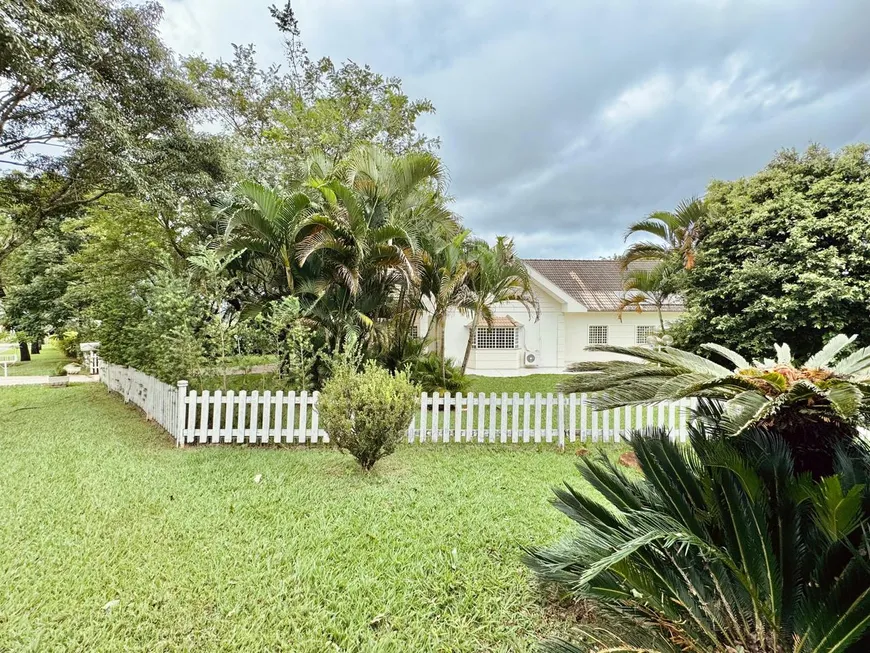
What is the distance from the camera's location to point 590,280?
21156 mm

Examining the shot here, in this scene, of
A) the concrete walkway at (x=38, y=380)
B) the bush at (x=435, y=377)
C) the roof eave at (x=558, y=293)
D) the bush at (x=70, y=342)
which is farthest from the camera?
the bush at (x=70, y=342)

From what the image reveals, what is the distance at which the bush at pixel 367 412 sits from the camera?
16.5 feet

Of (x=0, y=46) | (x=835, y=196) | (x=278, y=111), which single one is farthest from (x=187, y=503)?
(x=278, y=111)

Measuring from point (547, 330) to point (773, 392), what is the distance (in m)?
16.7

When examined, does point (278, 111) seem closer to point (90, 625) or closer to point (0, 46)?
point (0, 46)

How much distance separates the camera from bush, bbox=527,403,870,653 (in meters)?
1.73

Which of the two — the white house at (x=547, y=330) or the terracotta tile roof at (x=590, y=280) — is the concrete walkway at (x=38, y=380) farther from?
the terracotta tile roof at (x=590, y=280)

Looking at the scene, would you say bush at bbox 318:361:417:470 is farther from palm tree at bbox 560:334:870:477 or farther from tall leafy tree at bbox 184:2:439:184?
tall leafy tree at bbox 184:2:439:184

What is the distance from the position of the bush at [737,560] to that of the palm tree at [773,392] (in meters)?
0.16

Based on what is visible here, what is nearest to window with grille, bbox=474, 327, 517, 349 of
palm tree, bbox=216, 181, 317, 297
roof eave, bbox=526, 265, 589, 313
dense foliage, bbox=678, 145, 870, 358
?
roof eave, bbox=526, 265, 589, 313

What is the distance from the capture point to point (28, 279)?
21.4 metres

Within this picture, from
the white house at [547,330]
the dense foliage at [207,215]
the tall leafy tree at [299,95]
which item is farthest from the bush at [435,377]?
the tall leafy tree at [299,95]

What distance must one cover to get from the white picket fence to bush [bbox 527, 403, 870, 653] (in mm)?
4013

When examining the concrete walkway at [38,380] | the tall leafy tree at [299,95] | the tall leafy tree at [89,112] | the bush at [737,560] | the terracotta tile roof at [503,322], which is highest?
the tall leafy tree at [299,95]
